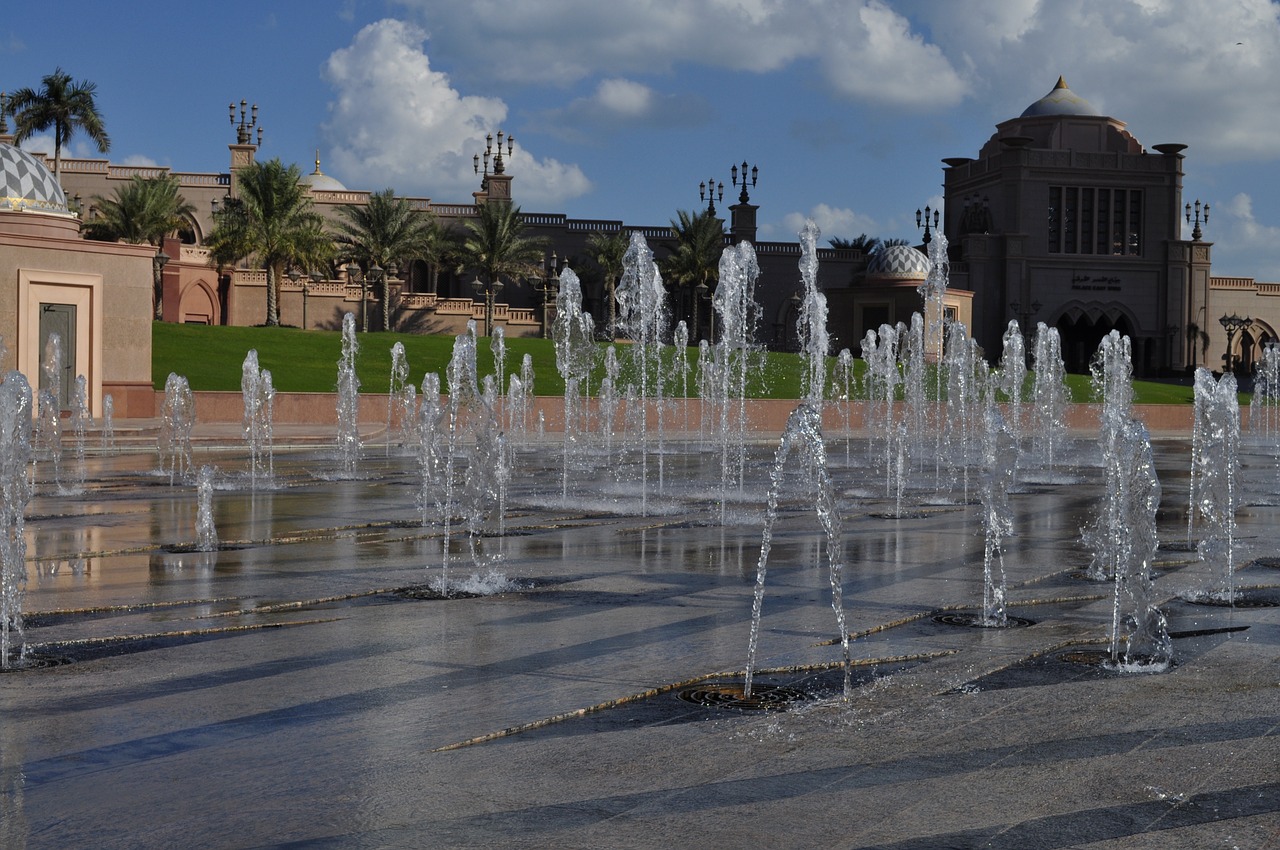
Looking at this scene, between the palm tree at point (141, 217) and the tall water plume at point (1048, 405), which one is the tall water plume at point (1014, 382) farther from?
the palm tree at point (141, 217)

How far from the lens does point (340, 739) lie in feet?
15.1

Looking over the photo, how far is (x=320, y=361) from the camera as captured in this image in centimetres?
3797

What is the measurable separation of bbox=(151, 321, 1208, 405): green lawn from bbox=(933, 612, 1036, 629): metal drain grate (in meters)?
26.9

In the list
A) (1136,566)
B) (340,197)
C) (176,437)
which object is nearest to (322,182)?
(340,197)

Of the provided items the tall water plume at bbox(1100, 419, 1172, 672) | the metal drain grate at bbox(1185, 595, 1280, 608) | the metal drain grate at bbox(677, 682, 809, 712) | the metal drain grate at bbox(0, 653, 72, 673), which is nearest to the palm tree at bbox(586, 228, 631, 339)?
the metal drain grate at bbox(1185, 595, 1280, 608)

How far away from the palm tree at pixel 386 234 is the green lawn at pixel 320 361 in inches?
217

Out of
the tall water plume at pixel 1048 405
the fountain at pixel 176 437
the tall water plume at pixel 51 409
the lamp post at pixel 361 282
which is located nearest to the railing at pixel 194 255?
the lamp post at pixel 361 282

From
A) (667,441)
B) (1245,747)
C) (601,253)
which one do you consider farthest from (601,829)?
(601,253)

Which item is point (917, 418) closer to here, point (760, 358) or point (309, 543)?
point (760, 358)

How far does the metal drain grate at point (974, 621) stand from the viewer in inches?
270

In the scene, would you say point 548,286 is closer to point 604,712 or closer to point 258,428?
point 258,428

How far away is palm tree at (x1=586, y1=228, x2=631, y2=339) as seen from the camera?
55562mm

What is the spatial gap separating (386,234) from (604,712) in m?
45.7

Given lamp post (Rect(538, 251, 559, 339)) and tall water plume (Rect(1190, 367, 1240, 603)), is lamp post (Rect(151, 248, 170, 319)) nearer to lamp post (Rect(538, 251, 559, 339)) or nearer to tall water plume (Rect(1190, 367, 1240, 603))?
lamp post (Rect(538, 251, 559, 339))
